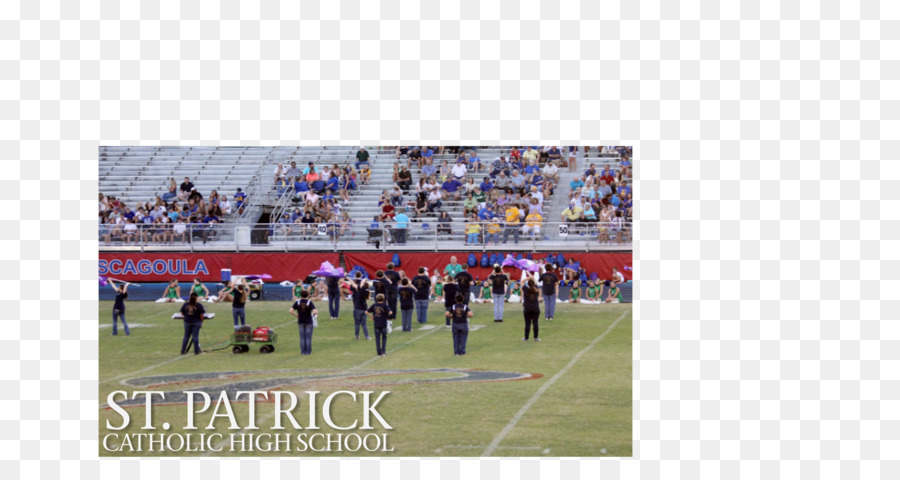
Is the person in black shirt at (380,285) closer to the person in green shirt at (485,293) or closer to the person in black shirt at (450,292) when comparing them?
the person in black shirt at (450,292)

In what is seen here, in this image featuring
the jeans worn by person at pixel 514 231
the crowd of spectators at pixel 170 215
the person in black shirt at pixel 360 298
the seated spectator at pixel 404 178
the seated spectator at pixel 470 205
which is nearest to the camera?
the person in black shirt at pixel 360 298

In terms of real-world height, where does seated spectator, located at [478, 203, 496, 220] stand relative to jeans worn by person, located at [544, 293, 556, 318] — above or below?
above

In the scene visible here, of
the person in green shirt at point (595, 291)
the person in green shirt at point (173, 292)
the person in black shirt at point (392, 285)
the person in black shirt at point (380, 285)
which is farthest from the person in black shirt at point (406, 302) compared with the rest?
the person in green shirt at point (173, 292)

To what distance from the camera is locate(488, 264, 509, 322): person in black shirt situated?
24.8 m

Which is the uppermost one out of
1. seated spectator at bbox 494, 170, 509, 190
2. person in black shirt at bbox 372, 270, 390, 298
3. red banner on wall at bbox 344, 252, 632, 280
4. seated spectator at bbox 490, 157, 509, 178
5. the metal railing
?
seated spectator at bbox 490, 157, 509, 178

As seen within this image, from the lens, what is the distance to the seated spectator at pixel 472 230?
28.9 m

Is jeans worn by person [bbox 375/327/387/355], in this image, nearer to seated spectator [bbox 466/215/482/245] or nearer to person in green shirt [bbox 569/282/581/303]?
seated spectator [bbox 466/215/482/245]

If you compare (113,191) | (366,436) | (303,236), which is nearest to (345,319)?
(303,236)

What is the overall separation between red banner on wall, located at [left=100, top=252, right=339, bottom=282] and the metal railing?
7.8 inches

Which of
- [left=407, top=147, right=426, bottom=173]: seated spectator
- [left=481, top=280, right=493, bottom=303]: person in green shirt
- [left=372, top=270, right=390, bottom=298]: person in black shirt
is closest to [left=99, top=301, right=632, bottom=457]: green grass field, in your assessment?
[left=372, top=270, right=390, bottom=298]: person in black shirt

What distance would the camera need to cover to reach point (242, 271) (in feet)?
96.0

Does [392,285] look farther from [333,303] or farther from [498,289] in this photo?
[333,303]

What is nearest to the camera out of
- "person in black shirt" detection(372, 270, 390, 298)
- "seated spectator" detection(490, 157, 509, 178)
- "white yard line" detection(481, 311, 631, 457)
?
"white yard line" detection(481, 311, 631, 457)

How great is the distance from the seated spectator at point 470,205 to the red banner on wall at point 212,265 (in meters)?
3.49
